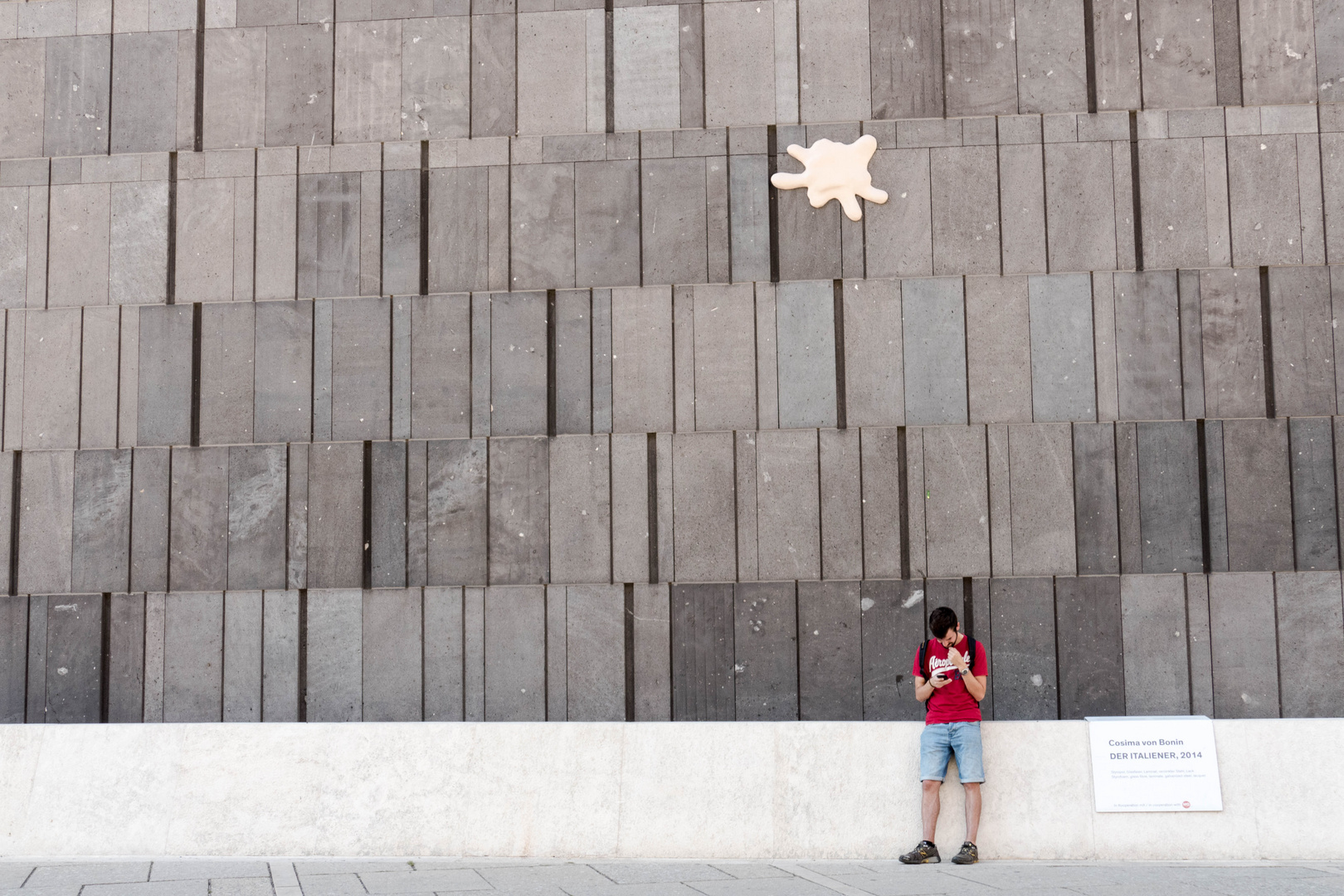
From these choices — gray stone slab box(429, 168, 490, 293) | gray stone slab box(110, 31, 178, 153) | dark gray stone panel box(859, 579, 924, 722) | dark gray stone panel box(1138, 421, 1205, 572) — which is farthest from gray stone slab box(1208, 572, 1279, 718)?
gray stone slab box(110, 31, 178, 153)

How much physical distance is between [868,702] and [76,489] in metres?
7.66

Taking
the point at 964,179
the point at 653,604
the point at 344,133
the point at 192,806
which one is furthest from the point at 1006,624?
the point at 344,133

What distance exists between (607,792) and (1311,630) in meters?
6.30

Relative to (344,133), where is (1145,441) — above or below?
below

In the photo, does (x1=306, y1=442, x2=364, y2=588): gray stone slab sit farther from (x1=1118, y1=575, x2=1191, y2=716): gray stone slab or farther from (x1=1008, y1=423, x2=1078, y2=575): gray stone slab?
(x1=1118, y1=575, x2=1191, y2=716): gray stone slab

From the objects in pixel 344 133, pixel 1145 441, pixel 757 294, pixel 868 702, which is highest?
pixel 344 133

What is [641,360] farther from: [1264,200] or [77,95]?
[77,95]

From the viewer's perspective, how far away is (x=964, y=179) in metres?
10.0

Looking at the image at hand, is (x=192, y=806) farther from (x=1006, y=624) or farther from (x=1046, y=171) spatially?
(x=1046, y=171)

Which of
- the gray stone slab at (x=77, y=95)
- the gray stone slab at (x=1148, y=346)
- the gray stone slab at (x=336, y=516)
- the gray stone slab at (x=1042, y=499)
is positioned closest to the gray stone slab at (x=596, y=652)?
the gray stone slab at (x=336, y=516)

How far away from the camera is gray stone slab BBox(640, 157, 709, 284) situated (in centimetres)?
1012

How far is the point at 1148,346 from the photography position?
9.80 metres

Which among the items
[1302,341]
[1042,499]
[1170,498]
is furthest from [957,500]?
[1302,341]

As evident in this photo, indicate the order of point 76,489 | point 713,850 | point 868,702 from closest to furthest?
point 713,850
point 868,702
point 76,489
